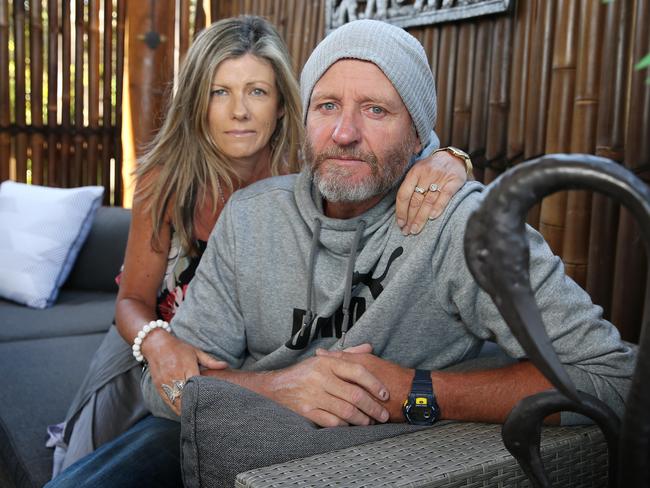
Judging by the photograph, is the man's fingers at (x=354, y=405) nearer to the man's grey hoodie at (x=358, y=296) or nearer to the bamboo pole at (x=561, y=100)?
the man's grey hoodie at (x=358, y=296)

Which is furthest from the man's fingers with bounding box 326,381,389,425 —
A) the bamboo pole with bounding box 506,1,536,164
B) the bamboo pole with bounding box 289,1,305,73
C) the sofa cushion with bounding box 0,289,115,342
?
the bamboo pole with bounding box 289,1,305,73

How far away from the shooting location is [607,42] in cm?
212

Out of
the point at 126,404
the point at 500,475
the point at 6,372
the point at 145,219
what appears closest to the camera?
the point at 500,475

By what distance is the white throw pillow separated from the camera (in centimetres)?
328

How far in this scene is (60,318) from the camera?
122 inches

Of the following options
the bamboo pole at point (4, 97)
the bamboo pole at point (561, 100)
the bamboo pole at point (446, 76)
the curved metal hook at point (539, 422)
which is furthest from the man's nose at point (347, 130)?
the bamboo pole at point (4, 97)

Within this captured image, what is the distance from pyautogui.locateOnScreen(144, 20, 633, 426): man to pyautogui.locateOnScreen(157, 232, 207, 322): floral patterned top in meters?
0.35

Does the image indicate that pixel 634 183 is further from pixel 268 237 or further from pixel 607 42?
pixel 607 42

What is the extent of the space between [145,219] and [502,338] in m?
1.08

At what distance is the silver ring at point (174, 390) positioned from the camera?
157 centimetres

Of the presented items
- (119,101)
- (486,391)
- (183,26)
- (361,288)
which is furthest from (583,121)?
(119,101)

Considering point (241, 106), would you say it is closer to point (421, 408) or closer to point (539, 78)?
point (539, 78)

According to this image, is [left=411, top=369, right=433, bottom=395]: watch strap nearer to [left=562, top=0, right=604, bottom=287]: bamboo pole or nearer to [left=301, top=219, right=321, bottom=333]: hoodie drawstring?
[left=301, top=219, right=321, bottom=333]: hoodie drawstring

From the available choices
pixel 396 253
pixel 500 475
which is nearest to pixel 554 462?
pixel 500 475
